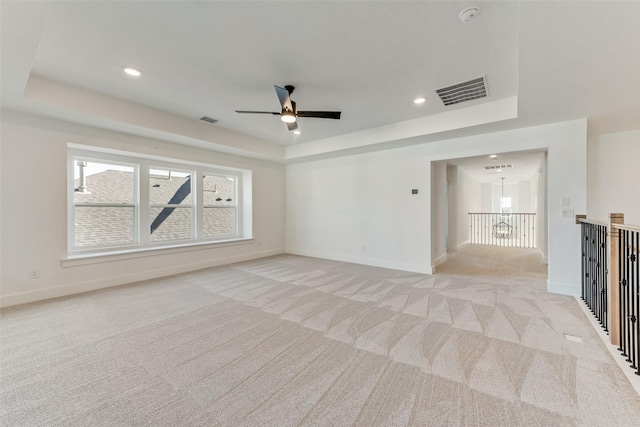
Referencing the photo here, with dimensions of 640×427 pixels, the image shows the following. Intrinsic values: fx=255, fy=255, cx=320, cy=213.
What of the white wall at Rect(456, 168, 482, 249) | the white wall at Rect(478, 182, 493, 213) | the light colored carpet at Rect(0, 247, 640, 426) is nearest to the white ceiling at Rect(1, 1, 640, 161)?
the light colored carpet at Rect(0, 247, 640, 426)

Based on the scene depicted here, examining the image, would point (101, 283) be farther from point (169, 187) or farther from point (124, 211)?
point (169, 187)

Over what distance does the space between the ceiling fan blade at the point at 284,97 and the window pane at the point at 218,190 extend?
3446 millimetres

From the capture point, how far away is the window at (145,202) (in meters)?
4.13

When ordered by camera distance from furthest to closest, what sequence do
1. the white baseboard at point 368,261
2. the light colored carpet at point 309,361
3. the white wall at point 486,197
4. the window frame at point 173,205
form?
the white wall at point 486,197, the white baseboard at point 368,261, the window frame at point 173,205, the light colored carpet at point 309,361

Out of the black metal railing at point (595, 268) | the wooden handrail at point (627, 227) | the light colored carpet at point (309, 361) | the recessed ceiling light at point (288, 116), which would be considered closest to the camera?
the light colored carpet at point (309, 361)

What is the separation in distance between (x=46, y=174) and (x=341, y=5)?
440cm

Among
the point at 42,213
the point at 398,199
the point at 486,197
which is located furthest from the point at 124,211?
the point at 486,197

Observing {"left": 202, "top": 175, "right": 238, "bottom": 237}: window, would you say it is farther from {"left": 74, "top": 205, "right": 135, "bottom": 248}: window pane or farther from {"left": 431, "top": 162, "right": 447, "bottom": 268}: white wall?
{"left": 431, "top": 162, "right": 447, "bottom": 268}: white wall

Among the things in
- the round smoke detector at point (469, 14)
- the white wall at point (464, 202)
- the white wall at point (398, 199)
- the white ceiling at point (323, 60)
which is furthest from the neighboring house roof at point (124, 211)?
the white wall at point (464, 202)

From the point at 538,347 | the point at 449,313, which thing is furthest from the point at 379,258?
the point at 538,347

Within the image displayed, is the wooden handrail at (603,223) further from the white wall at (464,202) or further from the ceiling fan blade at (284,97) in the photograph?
the white wall at (464,202)

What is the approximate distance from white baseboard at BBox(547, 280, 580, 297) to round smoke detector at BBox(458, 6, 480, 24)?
381 cm

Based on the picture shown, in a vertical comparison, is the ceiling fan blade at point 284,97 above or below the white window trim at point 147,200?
above

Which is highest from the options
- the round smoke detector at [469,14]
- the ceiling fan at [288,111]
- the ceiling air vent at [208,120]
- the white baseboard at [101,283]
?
the ceiling air vent at [208,120]
